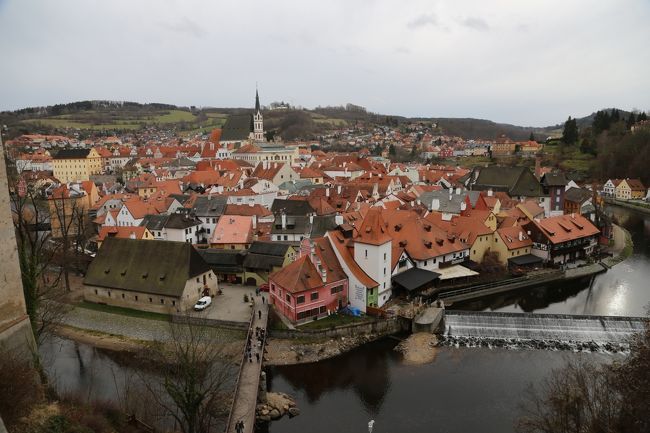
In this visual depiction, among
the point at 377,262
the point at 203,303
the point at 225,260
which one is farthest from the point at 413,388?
the point at 225,260

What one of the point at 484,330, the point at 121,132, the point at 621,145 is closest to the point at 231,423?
the point at 484,330

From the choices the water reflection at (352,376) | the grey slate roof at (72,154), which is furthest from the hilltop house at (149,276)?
the grey slate roof at (72,154)

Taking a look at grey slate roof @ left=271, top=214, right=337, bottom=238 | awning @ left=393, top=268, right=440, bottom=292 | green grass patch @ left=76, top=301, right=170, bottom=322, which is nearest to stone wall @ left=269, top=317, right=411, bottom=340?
awning @ left=393, top=268, right=440, bottom=292

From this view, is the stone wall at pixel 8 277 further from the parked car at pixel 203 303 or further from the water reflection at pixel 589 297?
the water reflection at pixel 589 297

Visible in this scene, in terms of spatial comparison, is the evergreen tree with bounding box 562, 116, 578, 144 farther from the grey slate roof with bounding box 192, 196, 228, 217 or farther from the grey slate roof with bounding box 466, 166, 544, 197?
the grey slate roof with bounding box 192, 196, 228, 217

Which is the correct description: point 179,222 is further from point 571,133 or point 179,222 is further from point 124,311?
point 571,133
